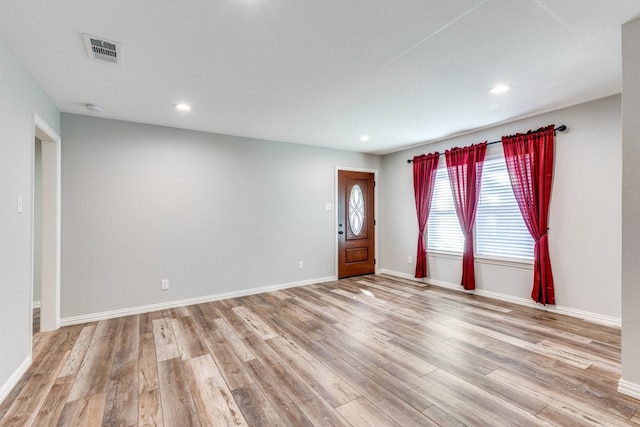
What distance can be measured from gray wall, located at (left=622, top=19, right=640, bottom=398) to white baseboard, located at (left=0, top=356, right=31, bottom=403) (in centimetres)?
421

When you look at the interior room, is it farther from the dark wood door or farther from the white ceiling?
the dark wood door

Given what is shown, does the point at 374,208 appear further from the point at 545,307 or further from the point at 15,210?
the point at 15,210

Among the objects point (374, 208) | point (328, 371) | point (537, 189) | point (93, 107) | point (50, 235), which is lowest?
point (328, 371)

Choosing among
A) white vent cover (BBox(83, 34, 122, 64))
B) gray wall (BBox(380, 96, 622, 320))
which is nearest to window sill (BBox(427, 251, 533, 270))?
gray wall (BBox(380, 96, 622, 320))

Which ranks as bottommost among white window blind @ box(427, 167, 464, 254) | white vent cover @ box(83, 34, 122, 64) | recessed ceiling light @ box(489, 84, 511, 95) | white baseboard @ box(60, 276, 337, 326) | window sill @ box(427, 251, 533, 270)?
white baseboard @ box(60, 276, 337, 326)

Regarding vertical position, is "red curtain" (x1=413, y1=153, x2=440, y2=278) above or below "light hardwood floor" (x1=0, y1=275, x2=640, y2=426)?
above

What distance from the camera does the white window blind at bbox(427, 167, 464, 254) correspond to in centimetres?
477

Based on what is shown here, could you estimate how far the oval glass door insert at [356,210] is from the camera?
571 centimetres

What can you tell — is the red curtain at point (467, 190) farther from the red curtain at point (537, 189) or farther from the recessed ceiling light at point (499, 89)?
the recessed ceiling light at point (499, 89)

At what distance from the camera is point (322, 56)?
229 centimetres

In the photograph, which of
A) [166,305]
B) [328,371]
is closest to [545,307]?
[328,371]

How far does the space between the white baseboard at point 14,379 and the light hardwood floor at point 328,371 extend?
0.05 metres

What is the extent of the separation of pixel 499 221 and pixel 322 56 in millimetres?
3417

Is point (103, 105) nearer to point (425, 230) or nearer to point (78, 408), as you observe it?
point (78, 408)
